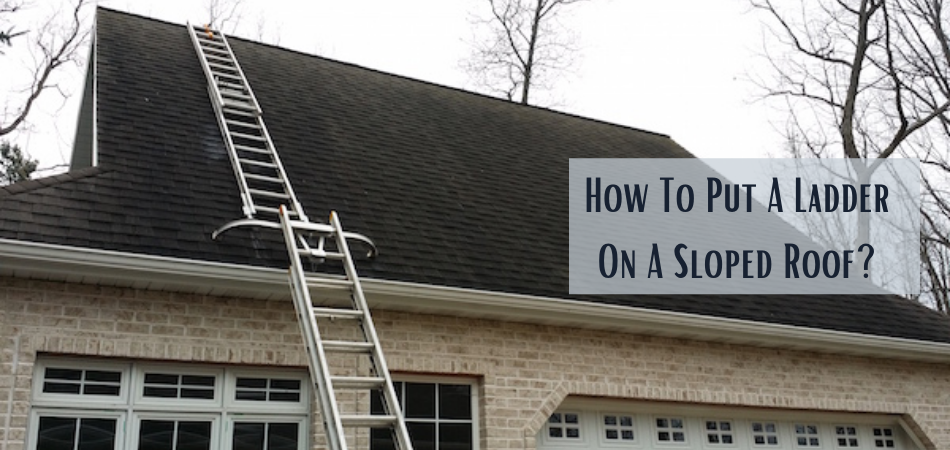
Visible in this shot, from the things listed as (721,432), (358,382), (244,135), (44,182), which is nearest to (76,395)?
(44,182)

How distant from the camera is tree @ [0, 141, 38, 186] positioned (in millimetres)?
20469

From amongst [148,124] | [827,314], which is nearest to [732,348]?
[827,314]

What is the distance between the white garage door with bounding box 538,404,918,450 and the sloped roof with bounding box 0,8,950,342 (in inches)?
40.4

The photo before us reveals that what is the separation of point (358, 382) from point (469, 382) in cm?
240

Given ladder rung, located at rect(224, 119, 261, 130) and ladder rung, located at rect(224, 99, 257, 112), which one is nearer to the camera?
ladder rung, located at rect(224, 119, 261, 130)

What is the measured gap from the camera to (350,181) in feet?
27.9

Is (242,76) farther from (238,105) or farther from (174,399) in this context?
(174,399)

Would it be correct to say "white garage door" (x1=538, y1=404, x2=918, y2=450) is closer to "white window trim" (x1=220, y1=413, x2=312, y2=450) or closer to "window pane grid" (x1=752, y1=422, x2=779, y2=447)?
"window pane grid" (x1=752, y1=422, x2=779, y2=447)

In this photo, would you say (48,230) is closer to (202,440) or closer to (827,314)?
(202,440)

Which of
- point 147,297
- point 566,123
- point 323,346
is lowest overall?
point 323,346

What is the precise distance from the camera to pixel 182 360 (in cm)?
607

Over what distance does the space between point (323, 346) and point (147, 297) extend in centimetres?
191

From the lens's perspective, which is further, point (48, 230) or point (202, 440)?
point (202, 440)

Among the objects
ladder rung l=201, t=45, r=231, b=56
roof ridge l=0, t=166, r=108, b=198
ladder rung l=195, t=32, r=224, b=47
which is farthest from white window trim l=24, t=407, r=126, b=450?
ladder rung l=195, t=32, r=224, b=47
